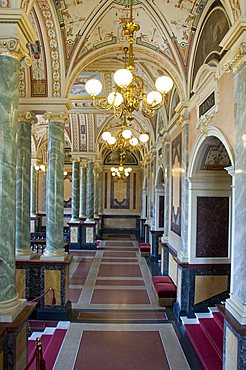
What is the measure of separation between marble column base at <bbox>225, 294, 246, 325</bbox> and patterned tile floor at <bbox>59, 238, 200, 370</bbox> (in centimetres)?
166

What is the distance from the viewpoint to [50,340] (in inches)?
250

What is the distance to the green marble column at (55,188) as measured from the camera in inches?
302

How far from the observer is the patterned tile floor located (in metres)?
5.64

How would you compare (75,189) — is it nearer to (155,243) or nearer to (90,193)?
(90,193)

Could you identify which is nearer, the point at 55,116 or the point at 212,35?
the point at 212,35

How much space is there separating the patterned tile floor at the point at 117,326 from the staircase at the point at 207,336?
321 millimetres

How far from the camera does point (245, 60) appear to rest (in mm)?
4191

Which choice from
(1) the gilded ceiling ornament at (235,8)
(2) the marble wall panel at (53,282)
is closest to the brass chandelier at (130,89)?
(1) the gilded ceiling ornament at (235,8)

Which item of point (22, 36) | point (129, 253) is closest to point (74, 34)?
point (22, 36)

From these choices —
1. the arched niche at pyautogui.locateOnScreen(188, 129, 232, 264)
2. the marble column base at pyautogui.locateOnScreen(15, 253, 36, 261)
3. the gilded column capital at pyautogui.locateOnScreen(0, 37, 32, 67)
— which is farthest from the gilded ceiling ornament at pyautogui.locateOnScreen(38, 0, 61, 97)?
the marble column base at pyautogui.locateOnScreen(15, 253, 36, 261)

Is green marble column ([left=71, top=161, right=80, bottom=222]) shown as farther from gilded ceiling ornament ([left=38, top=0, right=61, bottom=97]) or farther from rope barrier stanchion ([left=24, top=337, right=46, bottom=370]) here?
rope barrier stanchion ([left=24, top=337, right=46, bottom=370])

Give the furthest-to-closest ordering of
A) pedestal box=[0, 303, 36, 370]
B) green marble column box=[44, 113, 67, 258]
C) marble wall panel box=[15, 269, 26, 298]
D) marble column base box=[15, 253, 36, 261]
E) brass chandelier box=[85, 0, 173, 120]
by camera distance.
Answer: green marble column box=[44, 113, 67, 258], marble column base box=[15, 253, 36, 261], marble wall panel box=[15, 269, 26, 298], brass chandelier box=[85, 0, 173, 120], pedestal box=[0, 303, 36, 370]

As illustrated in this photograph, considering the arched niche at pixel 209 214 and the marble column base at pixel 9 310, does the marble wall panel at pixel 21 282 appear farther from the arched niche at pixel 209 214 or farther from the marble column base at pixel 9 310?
the arched niche at pixel 209 214

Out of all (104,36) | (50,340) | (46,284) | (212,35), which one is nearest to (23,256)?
(46,284)
